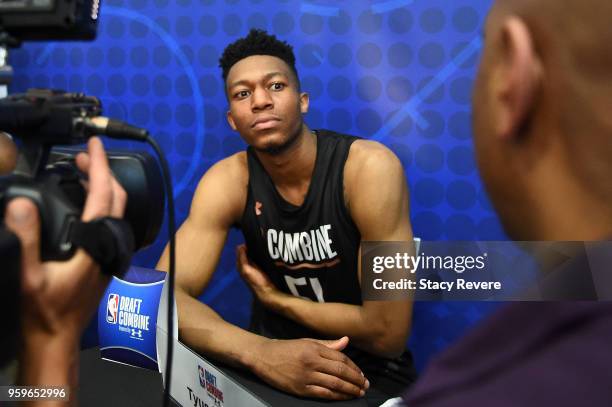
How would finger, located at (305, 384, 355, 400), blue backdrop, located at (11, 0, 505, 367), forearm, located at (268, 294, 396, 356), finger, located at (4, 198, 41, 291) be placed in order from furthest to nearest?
blue backdrop, located at (11, 0, 505, 367)
forearm, located at (268, 294, 396, 356)
finger, located at (305, 384, 355, 400)
finger, located at (4, 198, 41, 291)

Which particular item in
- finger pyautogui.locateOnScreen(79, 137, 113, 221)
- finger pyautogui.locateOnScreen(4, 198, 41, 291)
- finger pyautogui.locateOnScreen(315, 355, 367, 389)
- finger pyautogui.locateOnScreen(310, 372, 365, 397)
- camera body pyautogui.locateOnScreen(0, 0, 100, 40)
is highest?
camera body pyautogui.locateOnScreen(0, 0, 100, 40)

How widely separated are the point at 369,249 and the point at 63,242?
42.3 inches

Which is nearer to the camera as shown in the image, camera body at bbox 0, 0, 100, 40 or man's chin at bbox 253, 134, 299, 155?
camera body at bbox 0, 0, 100, 40

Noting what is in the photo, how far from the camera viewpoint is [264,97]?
1.56 meters

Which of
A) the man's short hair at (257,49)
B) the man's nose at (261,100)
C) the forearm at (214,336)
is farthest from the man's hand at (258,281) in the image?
the man's short hair at (257,49)

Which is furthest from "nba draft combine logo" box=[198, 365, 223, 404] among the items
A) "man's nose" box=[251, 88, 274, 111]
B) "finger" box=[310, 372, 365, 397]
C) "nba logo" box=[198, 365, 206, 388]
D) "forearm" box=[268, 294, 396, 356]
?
"man's nose" box=[251, 88, 274, 111]

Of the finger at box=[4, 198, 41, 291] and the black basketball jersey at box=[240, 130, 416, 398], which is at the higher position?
the black basketball jersey at box=[240, 130, 416, 398]

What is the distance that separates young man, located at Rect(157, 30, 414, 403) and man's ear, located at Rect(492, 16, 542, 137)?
103 centimetres

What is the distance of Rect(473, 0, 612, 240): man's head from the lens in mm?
391

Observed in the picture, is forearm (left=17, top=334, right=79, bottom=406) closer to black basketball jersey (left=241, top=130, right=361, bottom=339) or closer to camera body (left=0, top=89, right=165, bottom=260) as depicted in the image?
camera body (left=0, top=89, right=165, bottom=260)

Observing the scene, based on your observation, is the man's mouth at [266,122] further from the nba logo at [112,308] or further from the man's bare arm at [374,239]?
the nba logo at [112,308]

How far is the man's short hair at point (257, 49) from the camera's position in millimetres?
1658

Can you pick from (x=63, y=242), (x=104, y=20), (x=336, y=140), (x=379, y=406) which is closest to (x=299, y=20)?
(x=336, y=140)

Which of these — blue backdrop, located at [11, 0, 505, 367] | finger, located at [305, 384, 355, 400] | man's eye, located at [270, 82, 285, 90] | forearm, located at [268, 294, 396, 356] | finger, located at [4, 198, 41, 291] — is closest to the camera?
finger, located at [4, 198, 41, 291]
